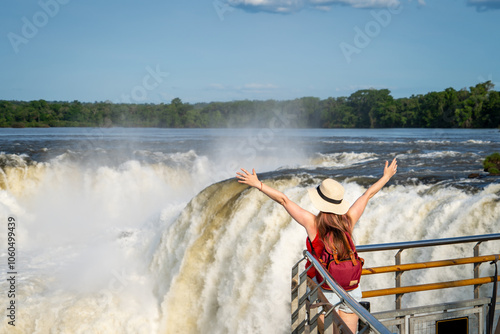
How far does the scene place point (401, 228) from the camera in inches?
320

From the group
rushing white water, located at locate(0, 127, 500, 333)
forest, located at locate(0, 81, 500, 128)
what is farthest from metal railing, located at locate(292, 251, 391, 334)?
forest, located at locate(0, 81, 500, 128)

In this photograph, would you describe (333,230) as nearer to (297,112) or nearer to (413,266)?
(413,266)

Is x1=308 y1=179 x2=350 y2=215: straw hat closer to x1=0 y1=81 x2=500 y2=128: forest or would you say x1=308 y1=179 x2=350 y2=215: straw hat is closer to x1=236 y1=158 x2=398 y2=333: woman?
x1=236 y1=158 x2=398 y2=333: woman

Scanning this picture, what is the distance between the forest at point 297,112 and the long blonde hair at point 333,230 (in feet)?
208

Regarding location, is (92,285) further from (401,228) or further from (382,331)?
(382,331)

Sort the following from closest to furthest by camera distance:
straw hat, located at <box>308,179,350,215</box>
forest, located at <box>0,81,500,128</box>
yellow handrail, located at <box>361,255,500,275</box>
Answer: straw hat, located at <box>308,179,350,215</box>
yellow handrail, located at <box>361,255,500,275</box>
forest, located at <box>0,81,500,128</box>

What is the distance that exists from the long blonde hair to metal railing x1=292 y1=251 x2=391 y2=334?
25cm

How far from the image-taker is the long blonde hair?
312 cm

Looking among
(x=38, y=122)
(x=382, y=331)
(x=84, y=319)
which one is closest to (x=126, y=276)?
(x=84, y=319)

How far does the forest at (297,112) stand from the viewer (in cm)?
6612

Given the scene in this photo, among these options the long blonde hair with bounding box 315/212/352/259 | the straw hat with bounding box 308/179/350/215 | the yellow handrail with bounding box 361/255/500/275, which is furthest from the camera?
the yellow handrail with bounding box 361/255/500/275

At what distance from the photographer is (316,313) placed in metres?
2.56

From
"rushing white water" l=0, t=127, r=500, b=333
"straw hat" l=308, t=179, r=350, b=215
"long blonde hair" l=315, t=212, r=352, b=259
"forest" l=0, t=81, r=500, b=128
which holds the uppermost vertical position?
"forest" l=0, t=81, r=500, b=128

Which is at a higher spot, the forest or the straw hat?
the forest
